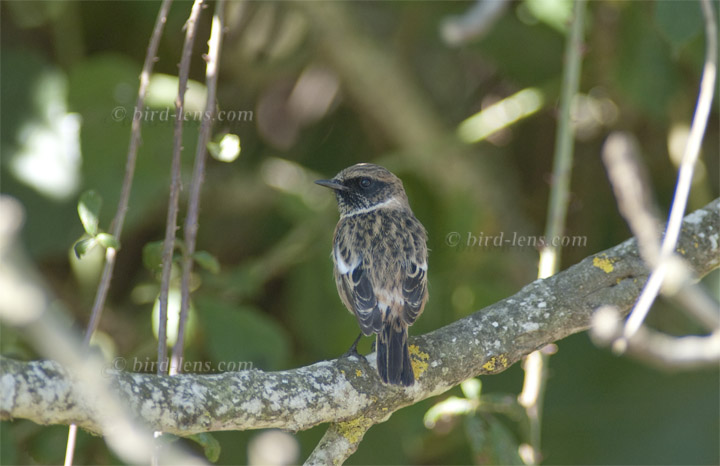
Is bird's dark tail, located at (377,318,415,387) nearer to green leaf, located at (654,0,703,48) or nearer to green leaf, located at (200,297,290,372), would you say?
green leaf, located at (200,297,290,372)

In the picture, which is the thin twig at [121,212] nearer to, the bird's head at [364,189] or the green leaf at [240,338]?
the green leaf at [240,338]

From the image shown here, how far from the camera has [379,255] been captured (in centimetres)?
471

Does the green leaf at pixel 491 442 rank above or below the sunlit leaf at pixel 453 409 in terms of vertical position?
below

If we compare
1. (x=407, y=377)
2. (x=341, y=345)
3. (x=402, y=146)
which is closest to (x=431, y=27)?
(x=402, y=146)

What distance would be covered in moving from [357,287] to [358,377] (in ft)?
4.54

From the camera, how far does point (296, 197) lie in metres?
5.66

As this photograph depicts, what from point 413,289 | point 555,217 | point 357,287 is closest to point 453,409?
point 413,289

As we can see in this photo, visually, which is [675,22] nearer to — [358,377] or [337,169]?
[358,377]

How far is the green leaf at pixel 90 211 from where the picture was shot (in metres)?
2.96

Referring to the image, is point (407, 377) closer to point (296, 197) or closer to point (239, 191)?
point (296, 197)

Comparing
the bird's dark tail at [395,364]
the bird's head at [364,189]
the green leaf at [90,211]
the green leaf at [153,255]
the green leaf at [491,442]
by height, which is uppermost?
the bird's head at [364,189]

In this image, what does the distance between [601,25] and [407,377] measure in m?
4.24

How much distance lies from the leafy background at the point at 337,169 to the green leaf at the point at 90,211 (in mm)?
1527

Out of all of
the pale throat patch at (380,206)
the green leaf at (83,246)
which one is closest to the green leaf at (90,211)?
the green leaf at (83,246)
